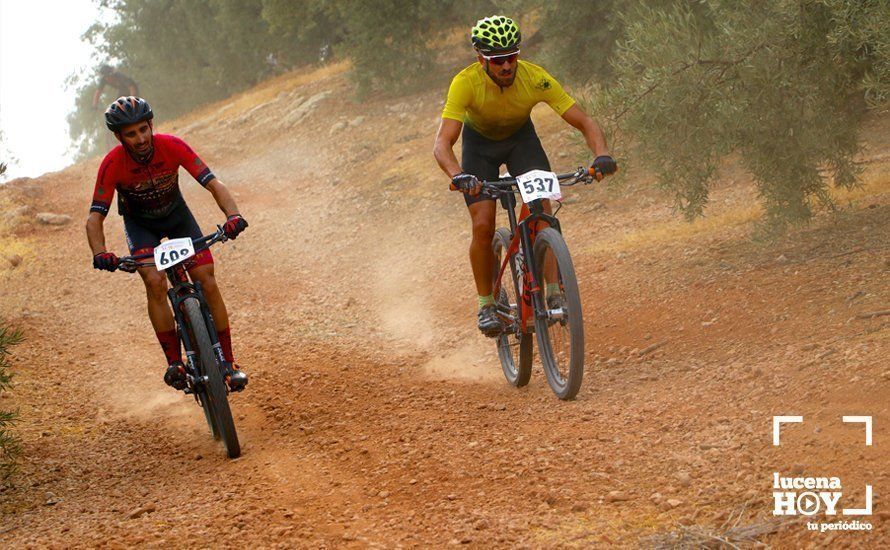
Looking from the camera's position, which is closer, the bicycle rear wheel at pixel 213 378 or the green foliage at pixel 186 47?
the bicycle rear wheel at pixel 213 378

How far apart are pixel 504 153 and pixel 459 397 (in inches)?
75.8

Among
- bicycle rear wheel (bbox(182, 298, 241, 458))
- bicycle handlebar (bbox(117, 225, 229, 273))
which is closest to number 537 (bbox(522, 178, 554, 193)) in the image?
bicycle handlebar (bbox(117, 225, 229, 273))

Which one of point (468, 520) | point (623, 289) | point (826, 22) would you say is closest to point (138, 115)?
point (468, 520)

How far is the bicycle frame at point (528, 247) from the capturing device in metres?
6.31

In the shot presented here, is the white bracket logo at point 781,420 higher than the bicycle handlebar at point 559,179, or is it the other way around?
the bicycle handlebar at point 559,179

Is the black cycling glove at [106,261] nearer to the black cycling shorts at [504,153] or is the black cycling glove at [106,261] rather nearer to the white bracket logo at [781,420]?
the black cycling shorts at [504,153]

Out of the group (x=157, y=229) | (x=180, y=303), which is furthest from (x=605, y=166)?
(x=157, y=229)

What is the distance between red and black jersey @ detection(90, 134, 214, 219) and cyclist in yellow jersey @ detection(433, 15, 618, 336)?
188cm

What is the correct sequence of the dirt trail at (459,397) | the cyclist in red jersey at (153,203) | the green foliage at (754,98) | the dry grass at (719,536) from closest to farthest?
the dry grass at (719,536) → the dirt trail at (459,397) → the cyclist in red jersey at (153,203) → the green foliage at (754,98)

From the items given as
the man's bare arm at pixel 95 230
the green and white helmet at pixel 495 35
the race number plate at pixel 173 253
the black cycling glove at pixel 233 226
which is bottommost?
the race number plate at pixel 173 253

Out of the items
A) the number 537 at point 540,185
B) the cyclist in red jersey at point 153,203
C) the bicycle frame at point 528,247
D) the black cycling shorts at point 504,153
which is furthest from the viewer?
the black cycling shorts at point 504,153

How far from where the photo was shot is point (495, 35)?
6191 millimetres

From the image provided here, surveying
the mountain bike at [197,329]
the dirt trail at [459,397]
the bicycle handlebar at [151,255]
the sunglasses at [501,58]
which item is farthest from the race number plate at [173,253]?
the sunglasses at [501,58]

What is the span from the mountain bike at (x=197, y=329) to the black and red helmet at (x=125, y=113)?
0.87 metres
